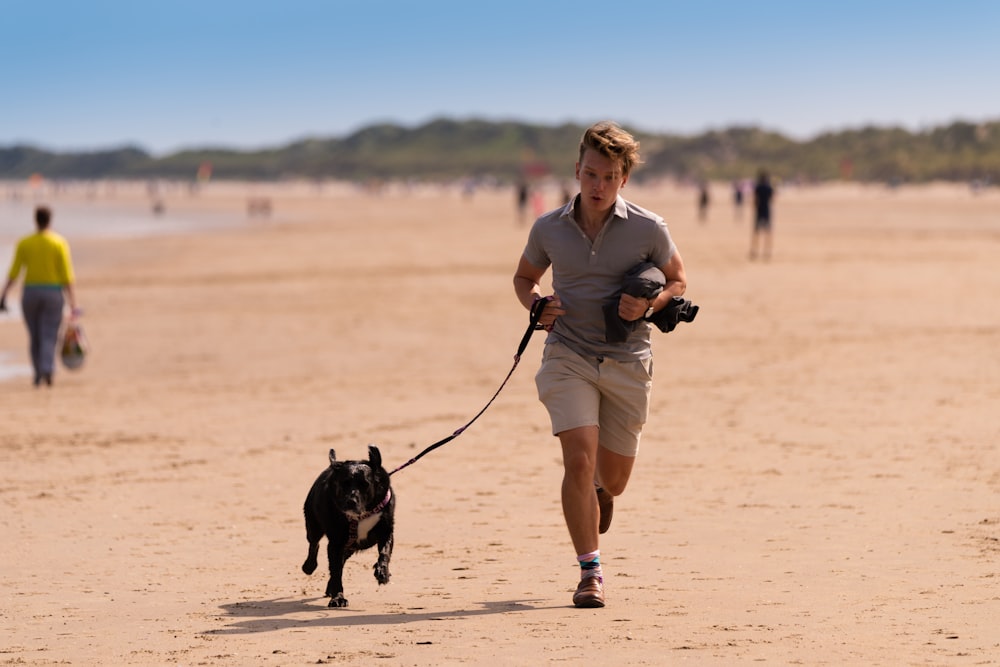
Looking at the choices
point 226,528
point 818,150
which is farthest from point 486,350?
point 818,150

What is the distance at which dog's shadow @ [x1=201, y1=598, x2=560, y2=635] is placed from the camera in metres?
5.60

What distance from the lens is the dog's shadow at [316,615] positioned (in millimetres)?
5598

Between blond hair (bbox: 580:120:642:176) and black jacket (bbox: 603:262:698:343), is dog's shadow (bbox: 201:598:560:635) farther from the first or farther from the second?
blond hair (bbox: 580:120:642:176)

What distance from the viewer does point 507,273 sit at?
26469mm

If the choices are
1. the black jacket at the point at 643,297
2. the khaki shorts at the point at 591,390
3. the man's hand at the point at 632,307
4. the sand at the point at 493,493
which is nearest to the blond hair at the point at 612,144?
the black jacket at the point at 643,297

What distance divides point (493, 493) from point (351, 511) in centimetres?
295

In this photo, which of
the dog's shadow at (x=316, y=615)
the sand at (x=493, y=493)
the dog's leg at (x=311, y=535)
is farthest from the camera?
the dog's leg at (x=311, y=535)

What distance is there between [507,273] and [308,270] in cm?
471

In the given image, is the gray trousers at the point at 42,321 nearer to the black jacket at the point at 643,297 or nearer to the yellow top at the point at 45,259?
the yellow top at the point at 45,259

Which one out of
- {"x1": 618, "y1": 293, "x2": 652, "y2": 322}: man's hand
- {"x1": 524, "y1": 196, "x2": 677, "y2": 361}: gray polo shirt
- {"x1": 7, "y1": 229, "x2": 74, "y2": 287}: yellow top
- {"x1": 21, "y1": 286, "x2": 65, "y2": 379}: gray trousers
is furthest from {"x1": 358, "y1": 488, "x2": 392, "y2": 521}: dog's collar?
{"x1": 21, "y1": 286, "x2": 65, "y2": 379}: gray trousers

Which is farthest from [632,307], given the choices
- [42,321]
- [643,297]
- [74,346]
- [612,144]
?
[74,346]

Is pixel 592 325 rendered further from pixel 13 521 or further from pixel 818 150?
pixel 818 150

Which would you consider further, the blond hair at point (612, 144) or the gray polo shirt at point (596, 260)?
the gray polo shirt at point (596, 260)

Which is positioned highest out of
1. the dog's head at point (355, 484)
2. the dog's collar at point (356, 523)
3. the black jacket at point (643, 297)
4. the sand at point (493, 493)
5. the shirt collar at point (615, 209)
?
the shirt collar at point (615, 209)
